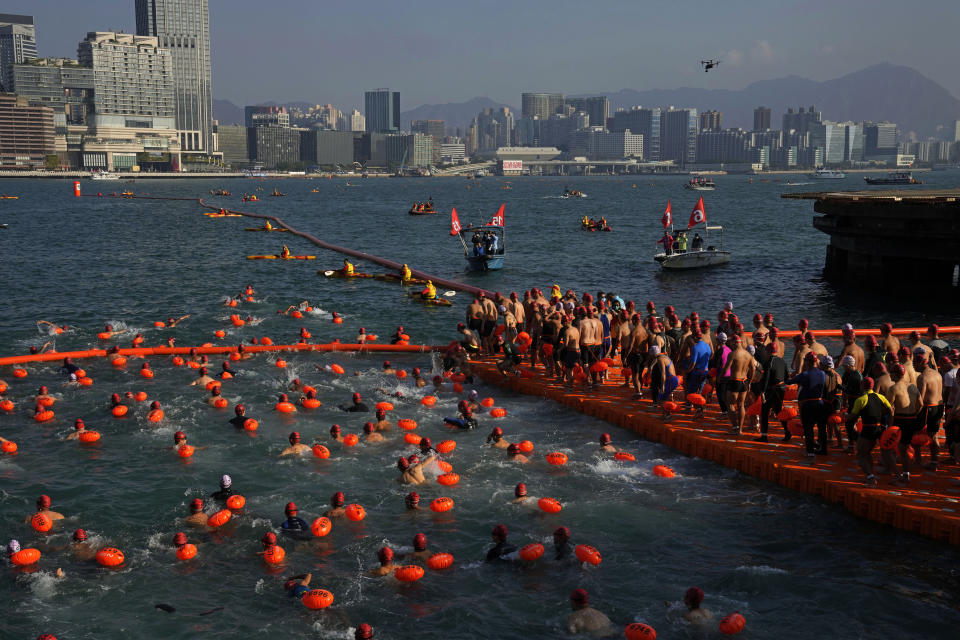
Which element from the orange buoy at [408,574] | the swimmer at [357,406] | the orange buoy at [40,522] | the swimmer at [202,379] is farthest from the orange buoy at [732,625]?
the swimmer at [202,379]

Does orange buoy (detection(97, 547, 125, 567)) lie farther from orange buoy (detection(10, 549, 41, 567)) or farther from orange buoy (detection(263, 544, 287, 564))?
orange buoy (detection(263, 544, 287, 564))

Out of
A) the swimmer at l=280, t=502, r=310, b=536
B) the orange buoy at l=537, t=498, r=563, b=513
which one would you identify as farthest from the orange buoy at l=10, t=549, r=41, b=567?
the orange buoy at l=537, t=498, r=563, b=513

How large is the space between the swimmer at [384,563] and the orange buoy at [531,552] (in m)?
2.26

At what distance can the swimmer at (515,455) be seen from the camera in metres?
20.0

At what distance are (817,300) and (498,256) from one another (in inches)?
740

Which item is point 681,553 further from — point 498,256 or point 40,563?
point 498,256

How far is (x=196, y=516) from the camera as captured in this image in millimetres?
17078

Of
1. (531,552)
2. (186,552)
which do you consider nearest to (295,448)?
(186,552)

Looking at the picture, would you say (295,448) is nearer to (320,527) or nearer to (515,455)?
(320,527)

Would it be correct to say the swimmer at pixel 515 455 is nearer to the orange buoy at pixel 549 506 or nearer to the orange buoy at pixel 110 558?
the orange buoy at pixel 549 506

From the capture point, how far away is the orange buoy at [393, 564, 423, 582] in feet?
48.4

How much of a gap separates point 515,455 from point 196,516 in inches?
281

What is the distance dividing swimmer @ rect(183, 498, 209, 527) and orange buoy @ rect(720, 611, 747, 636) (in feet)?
32.6

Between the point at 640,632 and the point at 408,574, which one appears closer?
the point at 640,632
